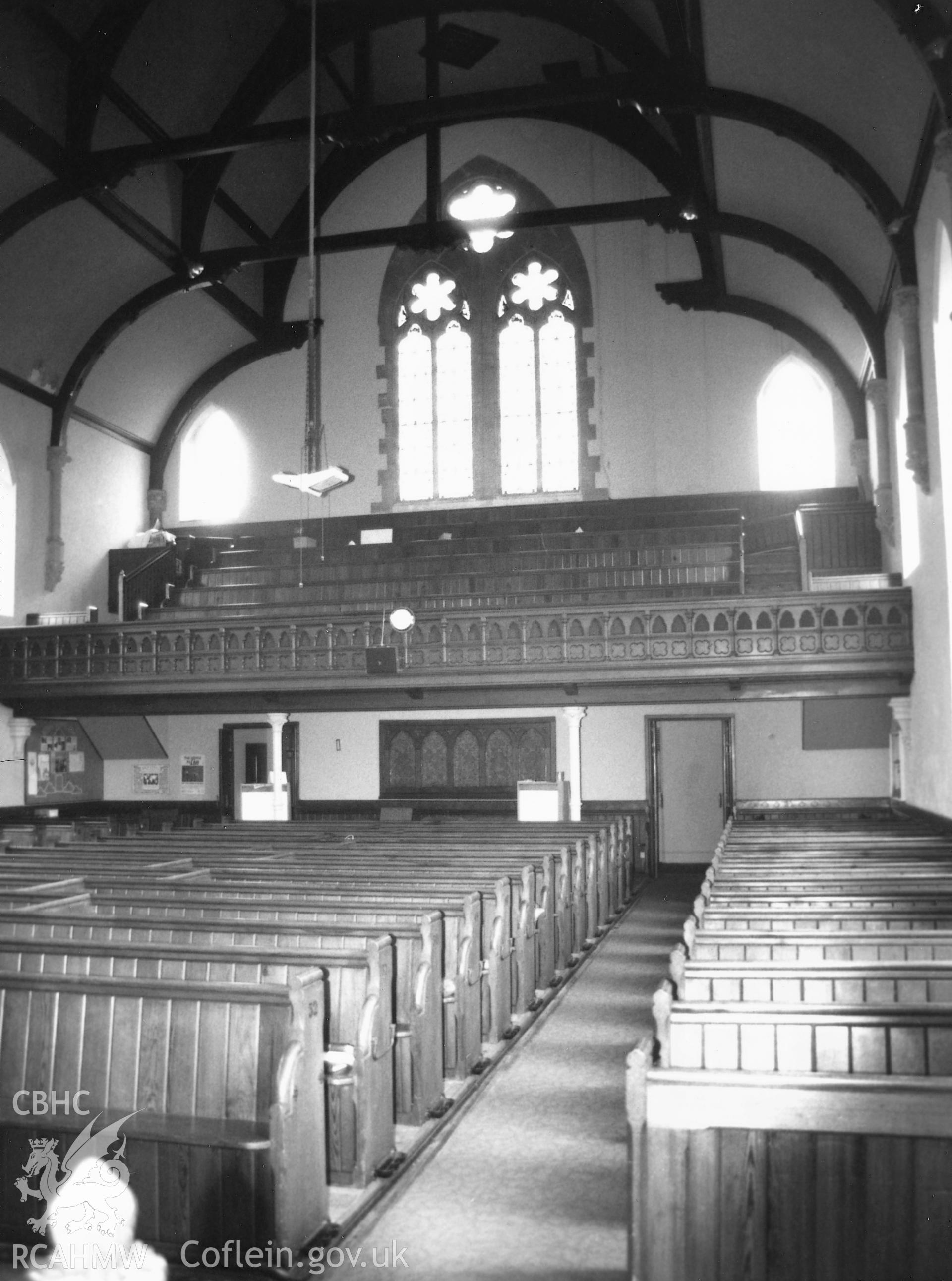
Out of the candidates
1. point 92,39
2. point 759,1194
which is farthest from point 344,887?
point 92,39

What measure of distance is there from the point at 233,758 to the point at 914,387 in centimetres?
1103

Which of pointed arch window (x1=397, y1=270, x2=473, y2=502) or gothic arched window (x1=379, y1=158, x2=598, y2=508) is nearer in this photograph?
gothic arched window (x1=379, y1=158, x2=598, y2=508)

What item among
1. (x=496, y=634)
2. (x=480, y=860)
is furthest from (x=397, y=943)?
(x=496, y=634)

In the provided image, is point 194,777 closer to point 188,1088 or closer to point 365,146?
point 365,146

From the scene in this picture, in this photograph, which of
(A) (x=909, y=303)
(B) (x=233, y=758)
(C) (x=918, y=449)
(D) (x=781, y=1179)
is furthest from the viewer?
(B) (x=233, y=758)

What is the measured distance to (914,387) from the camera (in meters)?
10.3

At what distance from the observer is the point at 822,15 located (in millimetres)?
9492

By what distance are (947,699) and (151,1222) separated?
26.7 ft

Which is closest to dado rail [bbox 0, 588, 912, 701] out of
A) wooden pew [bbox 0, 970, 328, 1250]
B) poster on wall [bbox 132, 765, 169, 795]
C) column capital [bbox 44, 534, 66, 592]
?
column capital [bbox 44, 534, 66, 592]

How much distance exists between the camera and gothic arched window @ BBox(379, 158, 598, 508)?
1778 cm

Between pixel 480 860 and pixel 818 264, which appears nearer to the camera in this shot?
pixel 480 860

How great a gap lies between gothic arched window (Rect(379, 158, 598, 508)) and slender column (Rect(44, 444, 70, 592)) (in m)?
4.86

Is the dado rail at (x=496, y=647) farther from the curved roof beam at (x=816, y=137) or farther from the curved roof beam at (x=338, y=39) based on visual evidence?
the curved roof beam at (x=338, y=39)

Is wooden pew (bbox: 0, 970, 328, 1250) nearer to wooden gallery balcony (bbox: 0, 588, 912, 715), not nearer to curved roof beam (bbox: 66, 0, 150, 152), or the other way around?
wooden gallery balcony (bbox: 0, 588, 912, 715)
